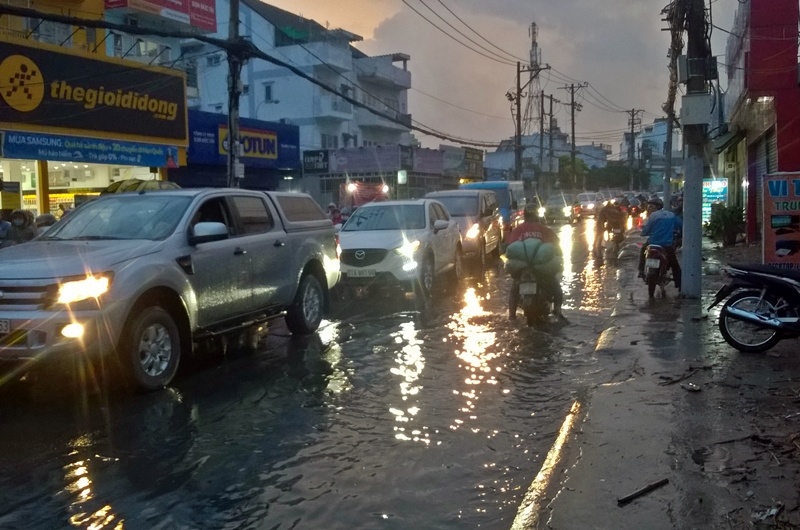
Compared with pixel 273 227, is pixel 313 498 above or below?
below

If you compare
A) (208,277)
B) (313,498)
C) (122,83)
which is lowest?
(313,498)

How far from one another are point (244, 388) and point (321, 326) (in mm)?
3735

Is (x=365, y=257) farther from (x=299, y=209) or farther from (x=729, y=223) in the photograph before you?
(x=729, y=223)

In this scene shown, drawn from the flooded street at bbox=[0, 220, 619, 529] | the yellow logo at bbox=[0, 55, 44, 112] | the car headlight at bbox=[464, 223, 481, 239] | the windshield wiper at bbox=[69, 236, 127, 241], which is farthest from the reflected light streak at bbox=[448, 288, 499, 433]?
the yellow logo at bbox=[0, 55, 44, 112]

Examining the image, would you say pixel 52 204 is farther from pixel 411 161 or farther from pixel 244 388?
pixel 411 161

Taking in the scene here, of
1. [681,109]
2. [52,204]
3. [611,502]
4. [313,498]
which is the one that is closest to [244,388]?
[313,498]

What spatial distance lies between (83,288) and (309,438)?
233 centimetres

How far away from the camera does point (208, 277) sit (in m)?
8.06

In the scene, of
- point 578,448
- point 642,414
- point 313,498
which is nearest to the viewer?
point 313,498

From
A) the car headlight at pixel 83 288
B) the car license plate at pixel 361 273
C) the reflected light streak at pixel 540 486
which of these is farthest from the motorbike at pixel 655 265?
the car headlight at pixel 83 288

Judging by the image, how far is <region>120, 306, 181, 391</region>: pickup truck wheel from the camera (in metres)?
6.98

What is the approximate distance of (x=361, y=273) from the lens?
1372 centimetres

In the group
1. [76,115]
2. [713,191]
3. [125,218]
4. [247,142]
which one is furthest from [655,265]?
[247,142]

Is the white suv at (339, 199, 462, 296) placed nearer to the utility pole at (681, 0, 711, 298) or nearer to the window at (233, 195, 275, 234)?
the window at (233, 195, 275, 234)
